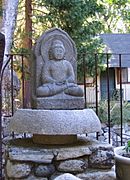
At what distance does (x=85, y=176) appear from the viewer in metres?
2.99

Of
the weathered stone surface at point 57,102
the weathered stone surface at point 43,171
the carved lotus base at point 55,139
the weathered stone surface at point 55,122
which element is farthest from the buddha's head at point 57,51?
the weathered stone surface at point 43,171

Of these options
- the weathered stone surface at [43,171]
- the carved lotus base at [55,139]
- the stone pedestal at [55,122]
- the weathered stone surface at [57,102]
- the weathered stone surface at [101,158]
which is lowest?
the weathered stone surface at [43,171]

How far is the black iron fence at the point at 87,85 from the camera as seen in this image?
3.92 metres

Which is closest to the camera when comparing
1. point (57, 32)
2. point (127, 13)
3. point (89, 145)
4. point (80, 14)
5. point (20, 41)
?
point (89, 145)

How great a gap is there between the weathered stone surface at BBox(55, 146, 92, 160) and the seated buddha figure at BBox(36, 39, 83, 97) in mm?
506

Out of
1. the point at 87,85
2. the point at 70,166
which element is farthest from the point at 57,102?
the point at 87,85

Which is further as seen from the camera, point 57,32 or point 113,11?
point 113,11

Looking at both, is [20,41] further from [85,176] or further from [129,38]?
[129,38]

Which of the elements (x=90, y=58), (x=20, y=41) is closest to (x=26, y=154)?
(x=90, y=58)

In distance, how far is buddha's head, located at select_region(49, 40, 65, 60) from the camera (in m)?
3.26

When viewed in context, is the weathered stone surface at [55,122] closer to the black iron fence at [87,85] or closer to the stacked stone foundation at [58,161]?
the stacked stone foundation at [58,161]

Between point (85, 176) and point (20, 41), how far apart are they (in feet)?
21.2

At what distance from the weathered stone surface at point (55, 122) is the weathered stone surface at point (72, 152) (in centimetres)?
17

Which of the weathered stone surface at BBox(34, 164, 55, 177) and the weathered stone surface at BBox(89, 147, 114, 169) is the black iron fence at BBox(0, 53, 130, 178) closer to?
the weathered stone surface at BBox(89, 147, 114, 169)
